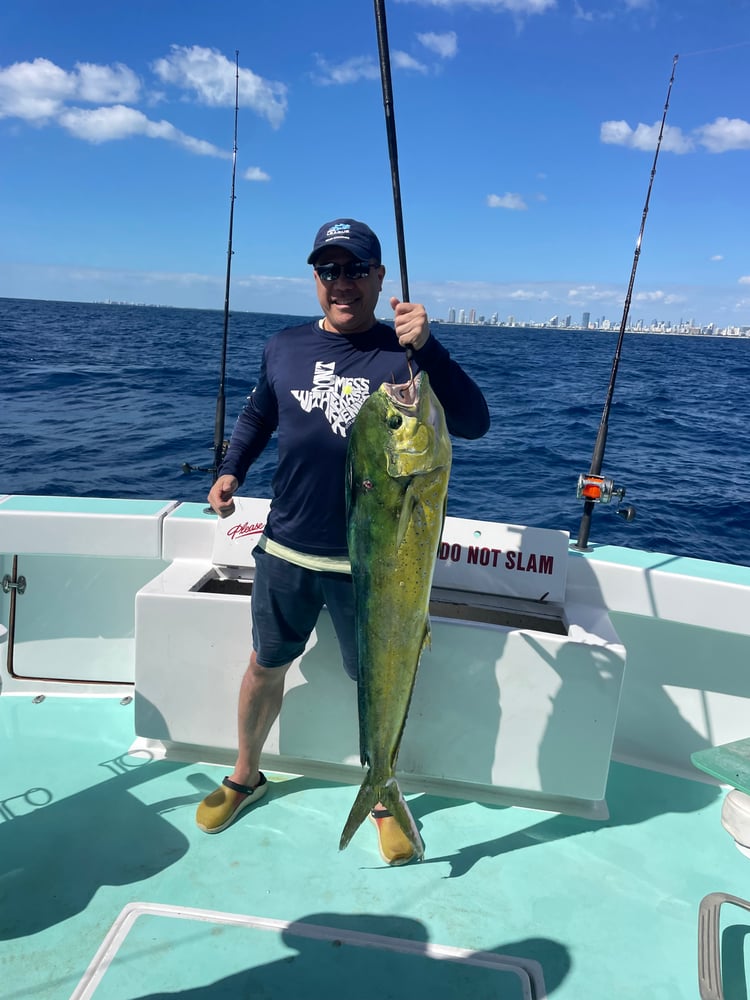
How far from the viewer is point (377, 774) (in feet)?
6.78

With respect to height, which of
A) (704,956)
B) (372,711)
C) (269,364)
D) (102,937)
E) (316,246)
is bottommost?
(102,937)

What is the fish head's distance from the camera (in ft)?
5.86

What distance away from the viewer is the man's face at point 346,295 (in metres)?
2.18

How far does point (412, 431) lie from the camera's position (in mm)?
1788

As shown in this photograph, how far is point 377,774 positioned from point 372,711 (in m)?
0.20

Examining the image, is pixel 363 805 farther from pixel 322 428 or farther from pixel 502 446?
pixel 502 446

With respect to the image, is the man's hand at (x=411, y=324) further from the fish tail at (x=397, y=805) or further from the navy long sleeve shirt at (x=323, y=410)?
the fish tail at (x=397, y=805)

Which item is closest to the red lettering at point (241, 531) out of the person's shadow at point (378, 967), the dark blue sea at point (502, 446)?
the person's shadow at point (378, 967)

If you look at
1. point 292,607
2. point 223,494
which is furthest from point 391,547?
point 223,494

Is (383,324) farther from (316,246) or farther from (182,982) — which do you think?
(182,982)

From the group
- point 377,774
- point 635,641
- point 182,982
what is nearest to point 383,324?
point 377,774

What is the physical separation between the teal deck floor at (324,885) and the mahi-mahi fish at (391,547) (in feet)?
1.15

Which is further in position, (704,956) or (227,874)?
(227,874)

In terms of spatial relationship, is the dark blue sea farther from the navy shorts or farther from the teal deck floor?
the navy shorts
